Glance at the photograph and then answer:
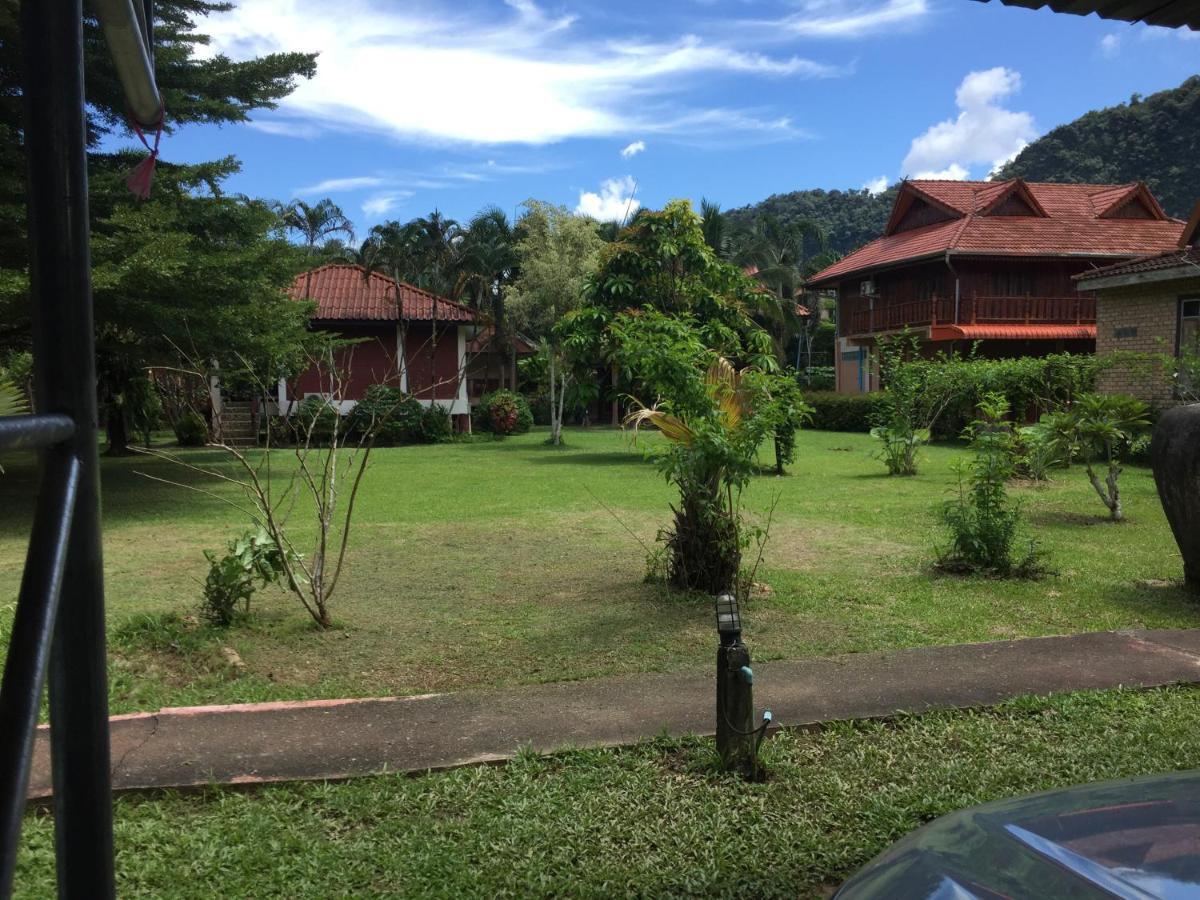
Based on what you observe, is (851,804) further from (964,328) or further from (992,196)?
(992,196)

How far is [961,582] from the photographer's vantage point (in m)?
7.27

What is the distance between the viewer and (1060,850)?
1535 millimetres

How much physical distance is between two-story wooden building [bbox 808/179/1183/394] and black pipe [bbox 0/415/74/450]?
28.7 meters

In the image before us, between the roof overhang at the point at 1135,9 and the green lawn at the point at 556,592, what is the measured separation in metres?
3.49

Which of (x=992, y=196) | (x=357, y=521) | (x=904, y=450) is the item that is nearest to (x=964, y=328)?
(x=992, y=196)

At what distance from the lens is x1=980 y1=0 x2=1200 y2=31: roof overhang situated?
2988 mm

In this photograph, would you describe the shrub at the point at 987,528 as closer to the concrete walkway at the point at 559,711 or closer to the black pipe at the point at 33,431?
the concrete walkway at the point at 559,711

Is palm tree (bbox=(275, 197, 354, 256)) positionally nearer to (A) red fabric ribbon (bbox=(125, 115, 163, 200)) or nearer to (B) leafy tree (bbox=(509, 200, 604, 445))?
(B) leafy tree (bbox=(509, 200, 604, 445))

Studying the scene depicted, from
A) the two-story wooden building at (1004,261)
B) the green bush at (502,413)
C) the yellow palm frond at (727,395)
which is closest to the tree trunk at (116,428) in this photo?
the green bush at (502,413)

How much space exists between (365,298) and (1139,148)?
3932 cm

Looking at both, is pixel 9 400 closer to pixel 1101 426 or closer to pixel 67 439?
pixel 67 439

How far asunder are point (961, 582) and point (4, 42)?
12.9m

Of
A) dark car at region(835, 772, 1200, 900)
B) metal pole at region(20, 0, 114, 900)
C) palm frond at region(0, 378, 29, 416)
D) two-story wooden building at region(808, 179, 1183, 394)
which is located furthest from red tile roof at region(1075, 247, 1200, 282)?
metal pole at region(20, 0, 114, 900)

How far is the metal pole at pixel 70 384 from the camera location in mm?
1196
